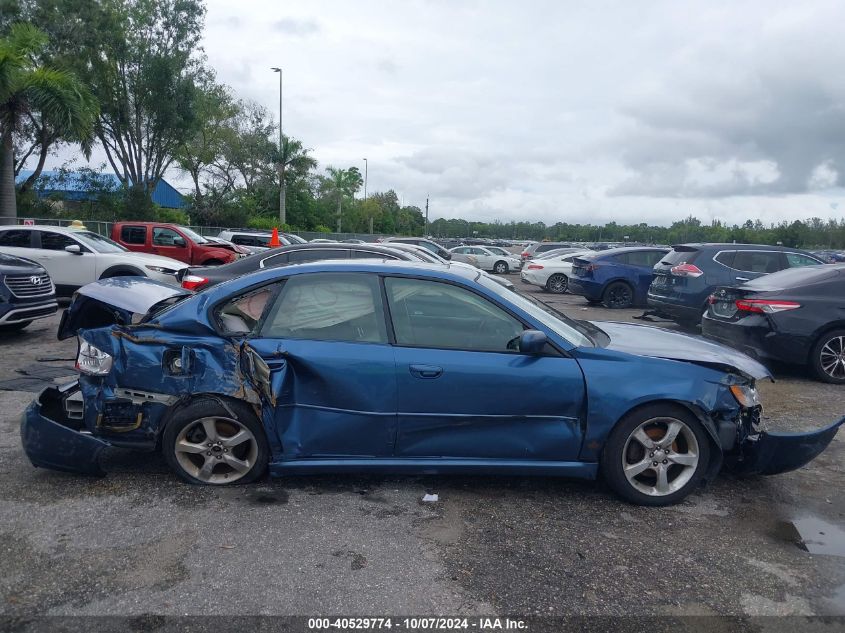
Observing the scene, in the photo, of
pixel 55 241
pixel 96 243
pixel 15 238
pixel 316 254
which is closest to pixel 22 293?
pixel 316 254

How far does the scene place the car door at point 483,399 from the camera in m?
4.04

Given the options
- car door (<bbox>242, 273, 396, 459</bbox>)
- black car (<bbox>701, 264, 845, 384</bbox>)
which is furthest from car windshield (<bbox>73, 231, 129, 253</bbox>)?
black car (<bbox>701, 264, 845, 384</bbox>)

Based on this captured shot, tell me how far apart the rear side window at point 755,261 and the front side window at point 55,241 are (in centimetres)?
1220

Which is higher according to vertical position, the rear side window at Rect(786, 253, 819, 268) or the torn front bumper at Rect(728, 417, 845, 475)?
the rear side window at Rect(786, 253, 819, 268)

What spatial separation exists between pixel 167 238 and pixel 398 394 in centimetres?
1581

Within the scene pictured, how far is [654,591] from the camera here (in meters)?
3.21

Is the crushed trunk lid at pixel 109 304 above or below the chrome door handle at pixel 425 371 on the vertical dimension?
above

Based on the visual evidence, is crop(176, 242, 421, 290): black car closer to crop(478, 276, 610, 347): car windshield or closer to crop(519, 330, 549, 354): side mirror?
crop(478, 276, 610, 347): car windshield

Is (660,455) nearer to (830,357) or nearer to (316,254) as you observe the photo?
(830,357)

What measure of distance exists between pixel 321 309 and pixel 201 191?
50141 millimetres

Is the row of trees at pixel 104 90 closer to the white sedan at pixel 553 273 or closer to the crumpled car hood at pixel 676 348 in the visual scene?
the white sedan at pixel 553 273

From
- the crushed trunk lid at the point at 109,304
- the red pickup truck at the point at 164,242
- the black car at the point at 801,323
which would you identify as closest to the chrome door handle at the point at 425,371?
the crushed trunk lid at the point at 109,304

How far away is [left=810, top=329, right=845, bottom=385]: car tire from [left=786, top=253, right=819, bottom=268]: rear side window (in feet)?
14.8

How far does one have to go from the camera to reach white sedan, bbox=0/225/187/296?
1267 centimetres
